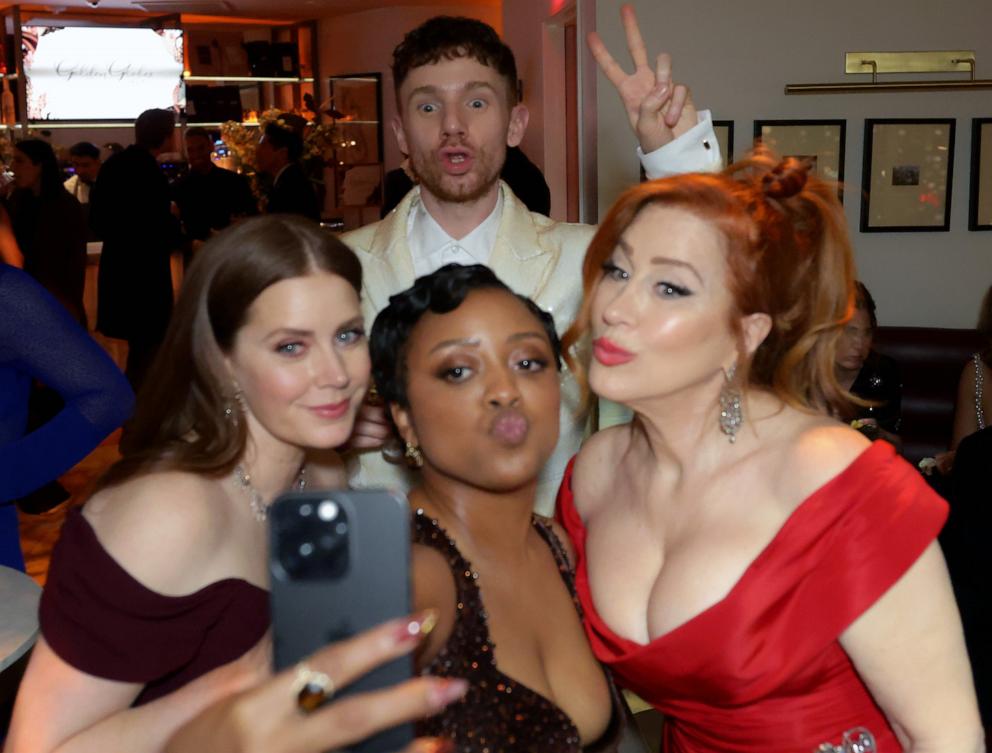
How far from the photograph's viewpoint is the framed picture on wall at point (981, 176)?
502 cm

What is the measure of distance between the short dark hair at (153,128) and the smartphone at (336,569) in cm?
506

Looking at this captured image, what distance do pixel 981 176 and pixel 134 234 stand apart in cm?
413

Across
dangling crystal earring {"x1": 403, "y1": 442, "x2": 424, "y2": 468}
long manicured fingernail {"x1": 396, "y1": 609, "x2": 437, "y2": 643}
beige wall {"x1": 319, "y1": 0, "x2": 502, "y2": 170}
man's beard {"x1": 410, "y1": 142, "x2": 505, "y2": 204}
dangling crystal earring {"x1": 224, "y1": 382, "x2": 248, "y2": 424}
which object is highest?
beige wall {"x1": 319, "y1": 0, "x2": 502, "y2": 170}

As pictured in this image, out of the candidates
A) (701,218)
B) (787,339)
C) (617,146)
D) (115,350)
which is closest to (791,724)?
(787,339)

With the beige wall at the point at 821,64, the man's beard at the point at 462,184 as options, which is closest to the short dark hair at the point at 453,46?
the man's beard at the point at 462,184

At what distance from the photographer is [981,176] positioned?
5.07m

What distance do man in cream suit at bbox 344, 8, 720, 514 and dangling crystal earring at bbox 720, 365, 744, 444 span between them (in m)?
0.68

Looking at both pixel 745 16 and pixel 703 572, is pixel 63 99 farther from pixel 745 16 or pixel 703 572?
pixel 703 572

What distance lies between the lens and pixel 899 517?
1.40 m

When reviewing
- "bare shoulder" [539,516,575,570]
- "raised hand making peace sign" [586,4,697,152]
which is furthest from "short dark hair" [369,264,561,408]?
"raised hand making peace sign" [586,4,697,152]

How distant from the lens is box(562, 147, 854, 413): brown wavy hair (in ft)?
4.90

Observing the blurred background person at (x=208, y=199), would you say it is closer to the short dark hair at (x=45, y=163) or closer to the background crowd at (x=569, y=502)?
the short dark hair at (x=45, y=163)

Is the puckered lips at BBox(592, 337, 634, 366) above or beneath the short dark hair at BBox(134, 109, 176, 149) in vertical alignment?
beneath

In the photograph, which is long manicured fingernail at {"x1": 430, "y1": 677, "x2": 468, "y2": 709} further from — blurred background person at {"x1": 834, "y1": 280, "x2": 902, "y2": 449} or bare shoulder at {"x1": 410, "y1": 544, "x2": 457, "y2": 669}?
blurred background person at {"x1": 834, "y1": 280, "x2": 902, "y2": 449}
